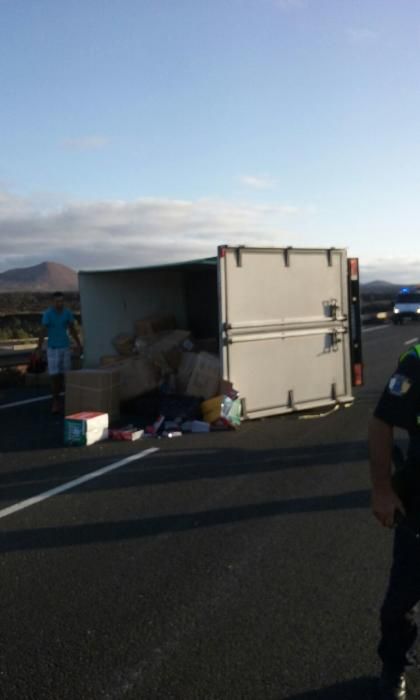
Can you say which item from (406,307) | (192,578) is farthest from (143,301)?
(406,307)

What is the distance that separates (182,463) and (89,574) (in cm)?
320

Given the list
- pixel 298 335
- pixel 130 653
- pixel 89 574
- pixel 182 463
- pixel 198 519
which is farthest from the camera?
pixel 298 335

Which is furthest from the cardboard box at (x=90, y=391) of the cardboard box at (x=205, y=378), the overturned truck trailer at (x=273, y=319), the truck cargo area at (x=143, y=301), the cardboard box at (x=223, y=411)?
the truck cargo area at (x=143, y=301)

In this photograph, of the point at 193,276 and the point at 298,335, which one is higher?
the point at 193,276

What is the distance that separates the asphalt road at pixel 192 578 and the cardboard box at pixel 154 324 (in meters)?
4.37

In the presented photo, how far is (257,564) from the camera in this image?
5.18m

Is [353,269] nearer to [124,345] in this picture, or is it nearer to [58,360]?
[124,345]

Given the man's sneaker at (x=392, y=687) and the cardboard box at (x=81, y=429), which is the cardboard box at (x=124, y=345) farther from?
the man's sneaker at (x=392, y=687)

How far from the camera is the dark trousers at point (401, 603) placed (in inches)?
130

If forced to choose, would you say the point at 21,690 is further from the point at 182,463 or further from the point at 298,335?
the point at 298,335

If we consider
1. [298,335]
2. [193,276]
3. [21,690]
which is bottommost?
[21,690]

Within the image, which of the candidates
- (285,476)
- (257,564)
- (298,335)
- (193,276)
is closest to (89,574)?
(257,564)

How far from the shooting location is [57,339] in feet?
37.8

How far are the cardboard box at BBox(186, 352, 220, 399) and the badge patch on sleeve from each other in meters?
7.29
